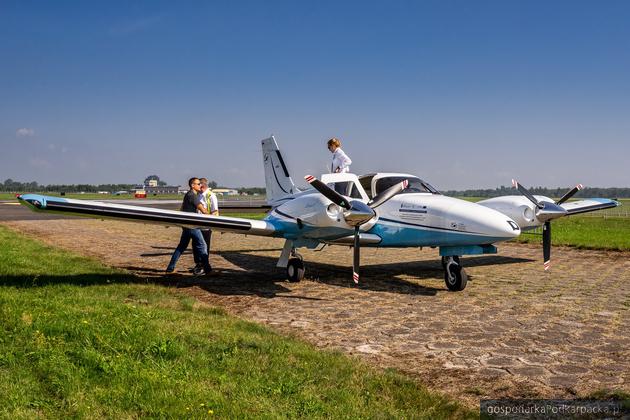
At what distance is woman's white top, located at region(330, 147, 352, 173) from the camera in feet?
43.6

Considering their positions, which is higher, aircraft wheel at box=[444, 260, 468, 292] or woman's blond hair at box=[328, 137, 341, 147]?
woman's blond hair at box=[328, 137, 341, 147]

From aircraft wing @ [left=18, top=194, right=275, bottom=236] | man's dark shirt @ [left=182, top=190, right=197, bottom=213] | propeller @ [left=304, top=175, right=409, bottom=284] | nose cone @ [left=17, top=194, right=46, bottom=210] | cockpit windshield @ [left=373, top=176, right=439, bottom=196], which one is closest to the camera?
nose cone @ [left=17, top=194, right=46, bottom=210]

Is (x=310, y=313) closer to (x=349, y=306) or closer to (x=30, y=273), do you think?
(x=349, y=306)

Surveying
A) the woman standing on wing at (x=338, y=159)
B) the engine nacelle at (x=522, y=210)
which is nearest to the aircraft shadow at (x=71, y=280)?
the woman standing on wing at (x=338, y=159)

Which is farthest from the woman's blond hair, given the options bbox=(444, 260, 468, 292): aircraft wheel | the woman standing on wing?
bbox=(444, 260, 468, 292): aircraft wheel

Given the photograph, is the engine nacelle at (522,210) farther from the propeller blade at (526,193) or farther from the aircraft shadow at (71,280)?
the aircraft shadow at (71,280)

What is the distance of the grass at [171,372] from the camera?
451 centimetres

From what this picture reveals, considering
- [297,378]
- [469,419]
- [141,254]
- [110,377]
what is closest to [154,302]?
[110,377]

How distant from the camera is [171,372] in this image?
5281mm

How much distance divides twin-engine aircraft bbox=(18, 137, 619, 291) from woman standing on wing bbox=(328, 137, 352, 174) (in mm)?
797

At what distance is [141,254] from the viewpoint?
57.6 feet

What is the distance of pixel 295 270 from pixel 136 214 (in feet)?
13.8

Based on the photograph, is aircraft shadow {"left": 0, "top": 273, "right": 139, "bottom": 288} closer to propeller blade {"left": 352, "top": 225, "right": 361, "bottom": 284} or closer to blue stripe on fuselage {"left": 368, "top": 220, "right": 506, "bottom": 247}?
propeller blade {"left": 352, "top": 225, "right": 361, "bottom": 284}

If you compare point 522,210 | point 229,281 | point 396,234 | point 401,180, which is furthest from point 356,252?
point 522,210
